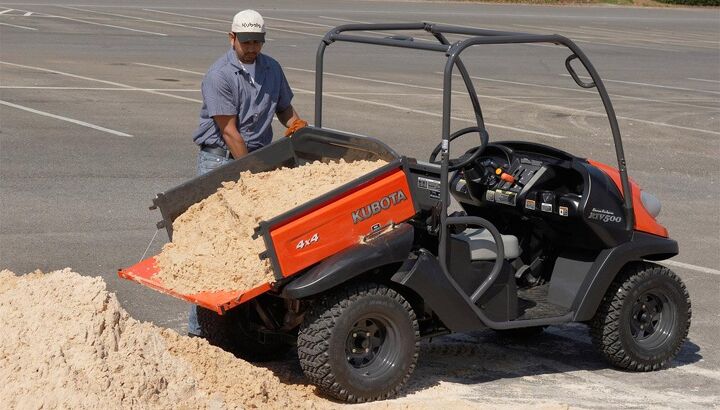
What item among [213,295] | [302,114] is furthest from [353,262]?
[302,114]

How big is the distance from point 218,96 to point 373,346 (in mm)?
1990

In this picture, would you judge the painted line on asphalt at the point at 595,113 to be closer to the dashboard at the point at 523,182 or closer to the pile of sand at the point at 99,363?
the dashboard at the point at 523,182

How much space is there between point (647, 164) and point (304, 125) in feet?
26.8

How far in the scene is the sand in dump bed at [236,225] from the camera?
6023 mm

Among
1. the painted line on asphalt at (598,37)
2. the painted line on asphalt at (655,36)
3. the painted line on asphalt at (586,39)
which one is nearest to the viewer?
the painted line on asphalt at (586,39)

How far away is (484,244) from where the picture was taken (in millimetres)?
6594

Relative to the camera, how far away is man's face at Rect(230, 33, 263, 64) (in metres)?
7.16

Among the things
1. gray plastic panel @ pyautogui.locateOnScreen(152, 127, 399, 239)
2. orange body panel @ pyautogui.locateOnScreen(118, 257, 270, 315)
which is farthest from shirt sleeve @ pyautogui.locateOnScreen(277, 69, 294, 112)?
orange body panel @ pyautogui.locateOnScreen(118, 257, 270, 315)

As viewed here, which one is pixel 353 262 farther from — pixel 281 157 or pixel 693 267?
pixel 693 267

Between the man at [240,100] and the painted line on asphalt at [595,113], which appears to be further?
the painted line on asphalt at [595,113]

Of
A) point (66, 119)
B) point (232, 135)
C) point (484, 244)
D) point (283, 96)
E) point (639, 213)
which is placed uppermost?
point (283, 96)

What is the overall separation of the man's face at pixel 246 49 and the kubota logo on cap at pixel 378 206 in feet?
5.35

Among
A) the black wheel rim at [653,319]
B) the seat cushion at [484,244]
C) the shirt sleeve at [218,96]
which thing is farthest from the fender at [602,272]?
the shirt sleeve at [218,96]

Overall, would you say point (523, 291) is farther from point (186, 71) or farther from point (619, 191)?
point (186, 71)
